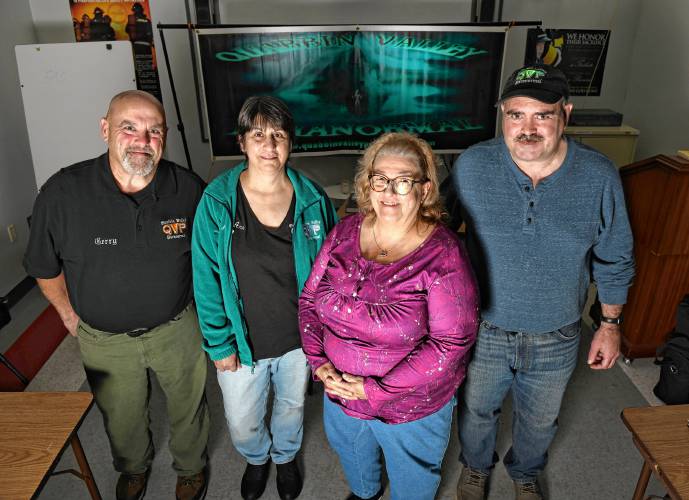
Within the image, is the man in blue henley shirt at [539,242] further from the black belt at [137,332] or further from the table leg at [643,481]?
the black belt at [137,332]

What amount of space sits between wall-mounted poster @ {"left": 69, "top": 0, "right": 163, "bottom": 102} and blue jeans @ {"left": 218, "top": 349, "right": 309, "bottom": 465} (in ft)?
8.65

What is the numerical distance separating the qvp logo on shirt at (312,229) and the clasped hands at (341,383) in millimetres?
397

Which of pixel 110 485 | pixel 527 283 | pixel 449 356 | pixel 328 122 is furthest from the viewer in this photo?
pixel 328 122

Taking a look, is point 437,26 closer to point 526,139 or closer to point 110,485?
point 526,139

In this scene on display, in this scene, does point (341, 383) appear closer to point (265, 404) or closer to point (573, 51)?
point (265, 404)

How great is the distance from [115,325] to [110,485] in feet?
2.67

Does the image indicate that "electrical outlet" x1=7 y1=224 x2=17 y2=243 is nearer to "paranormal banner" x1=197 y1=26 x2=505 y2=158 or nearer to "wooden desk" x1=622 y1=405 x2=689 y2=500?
"paranormal banner" x1=197 y1=26 x2=505 y2=158

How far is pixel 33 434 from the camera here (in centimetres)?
142

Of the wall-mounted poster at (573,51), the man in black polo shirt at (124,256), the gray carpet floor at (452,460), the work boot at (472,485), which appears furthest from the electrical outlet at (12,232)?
the wall-mounted poster at (573,51)

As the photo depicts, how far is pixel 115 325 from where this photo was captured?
1.70 meters

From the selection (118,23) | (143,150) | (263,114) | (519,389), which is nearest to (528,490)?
(519,389)

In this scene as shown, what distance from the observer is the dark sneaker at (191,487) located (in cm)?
200

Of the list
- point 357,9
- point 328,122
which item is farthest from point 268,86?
point 357,9

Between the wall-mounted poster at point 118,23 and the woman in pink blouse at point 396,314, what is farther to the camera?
the wall-mounted poster at point 118,23
